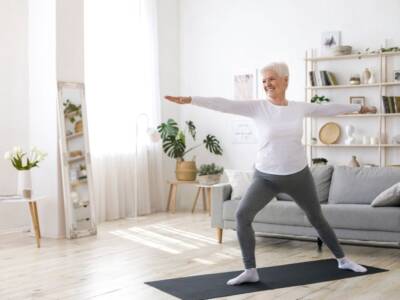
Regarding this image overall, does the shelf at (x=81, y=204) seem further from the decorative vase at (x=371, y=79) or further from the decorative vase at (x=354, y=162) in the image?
the decorative vase at (x=371, y=79)

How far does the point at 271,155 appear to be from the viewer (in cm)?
383

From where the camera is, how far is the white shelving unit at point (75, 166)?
19.4 ft

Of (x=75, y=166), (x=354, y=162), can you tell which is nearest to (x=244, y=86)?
(x=354, y=162)

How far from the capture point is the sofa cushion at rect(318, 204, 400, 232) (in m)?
4.74

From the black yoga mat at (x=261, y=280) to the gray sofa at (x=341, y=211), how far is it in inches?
18.5

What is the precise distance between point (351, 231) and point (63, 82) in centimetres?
312

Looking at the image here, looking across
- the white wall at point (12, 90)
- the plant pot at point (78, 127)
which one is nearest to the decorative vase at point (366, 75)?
the plant pot at point (78, 127)

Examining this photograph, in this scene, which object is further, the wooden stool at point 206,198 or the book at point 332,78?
the wooden stool at point 206,198

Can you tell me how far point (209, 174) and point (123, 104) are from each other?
1442 millimetres

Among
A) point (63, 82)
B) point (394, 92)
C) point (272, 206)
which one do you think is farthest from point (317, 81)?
point (63, 82)

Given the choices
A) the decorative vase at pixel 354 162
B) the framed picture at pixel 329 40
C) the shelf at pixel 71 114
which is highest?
the framed picture at pixel 329 40

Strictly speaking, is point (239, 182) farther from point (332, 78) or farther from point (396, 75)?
point (396, 75)

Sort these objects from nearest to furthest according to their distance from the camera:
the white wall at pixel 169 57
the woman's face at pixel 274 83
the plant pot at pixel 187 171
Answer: the woman's face at pixel 274 83 < the plant pot at pixel 187 171 < the white wall at pixel 169 57

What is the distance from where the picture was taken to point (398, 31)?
23.7 ft
